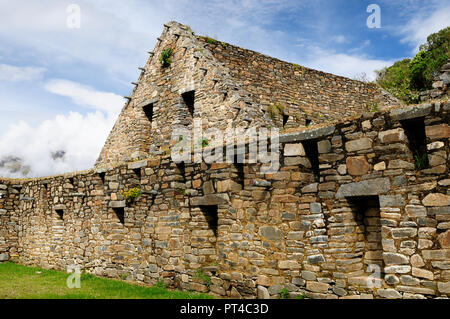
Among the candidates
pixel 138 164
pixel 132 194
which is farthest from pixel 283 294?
pixel 138 164

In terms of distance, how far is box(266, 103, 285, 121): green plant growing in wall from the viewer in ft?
48.4

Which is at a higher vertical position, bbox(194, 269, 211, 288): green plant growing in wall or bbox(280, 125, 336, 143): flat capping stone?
bbox(280, 125, 336, 143): flat capping stone

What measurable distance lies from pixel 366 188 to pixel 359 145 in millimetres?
718

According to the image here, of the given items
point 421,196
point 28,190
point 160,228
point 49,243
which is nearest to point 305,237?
point 421,196

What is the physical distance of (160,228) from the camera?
398 inches

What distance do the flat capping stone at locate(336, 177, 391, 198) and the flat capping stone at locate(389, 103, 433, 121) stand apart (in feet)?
3.18

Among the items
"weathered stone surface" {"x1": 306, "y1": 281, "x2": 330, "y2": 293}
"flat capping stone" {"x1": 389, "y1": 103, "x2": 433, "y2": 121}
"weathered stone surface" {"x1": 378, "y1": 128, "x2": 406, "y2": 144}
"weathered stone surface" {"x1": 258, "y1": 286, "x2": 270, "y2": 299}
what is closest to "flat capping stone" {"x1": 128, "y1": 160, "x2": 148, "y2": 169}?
"weathered stone surface" {"x1": 258, "y1": 286, "x2": 270, "y2": 299}

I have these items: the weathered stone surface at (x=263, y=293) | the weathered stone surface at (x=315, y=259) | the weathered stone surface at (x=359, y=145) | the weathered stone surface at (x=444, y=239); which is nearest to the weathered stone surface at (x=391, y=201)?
the weathered stone surface at (x=444, y=239)

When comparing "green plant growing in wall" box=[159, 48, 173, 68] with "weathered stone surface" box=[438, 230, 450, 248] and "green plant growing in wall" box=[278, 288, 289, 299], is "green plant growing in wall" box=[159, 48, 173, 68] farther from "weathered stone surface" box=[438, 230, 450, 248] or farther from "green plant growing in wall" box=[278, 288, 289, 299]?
"weathered stone surface" box=[438, 230, 450, 248]

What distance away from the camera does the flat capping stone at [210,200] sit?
8555 mm

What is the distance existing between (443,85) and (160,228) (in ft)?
24.0

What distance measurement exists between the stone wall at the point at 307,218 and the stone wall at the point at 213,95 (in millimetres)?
3826

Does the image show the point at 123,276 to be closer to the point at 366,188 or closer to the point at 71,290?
the point at 71,290

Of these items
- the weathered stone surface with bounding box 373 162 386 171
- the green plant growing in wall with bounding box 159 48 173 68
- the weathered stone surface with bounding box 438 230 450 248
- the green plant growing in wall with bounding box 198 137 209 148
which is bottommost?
the weathered stone surface with bounding box 438 230 450 248
